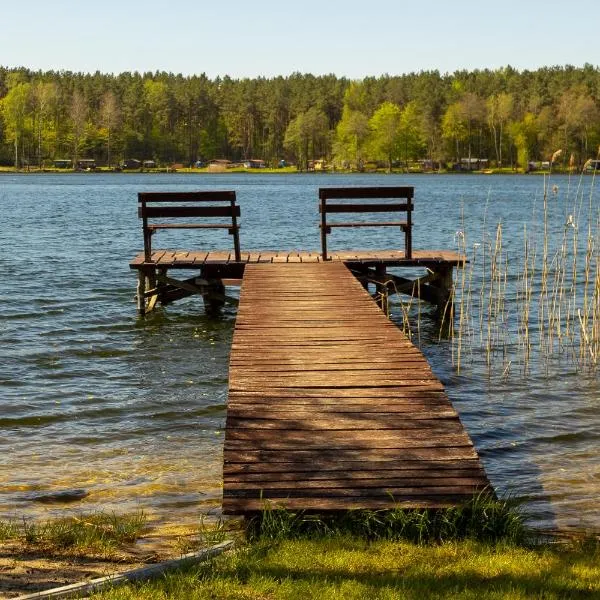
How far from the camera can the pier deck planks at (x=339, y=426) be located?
20.5 feet

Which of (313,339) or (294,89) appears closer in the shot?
(313,339)

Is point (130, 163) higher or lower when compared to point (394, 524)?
higher

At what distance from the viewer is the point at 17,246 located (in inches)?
1362

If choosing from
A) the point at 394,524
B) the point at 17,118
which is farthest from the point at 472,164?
the point at 394,524

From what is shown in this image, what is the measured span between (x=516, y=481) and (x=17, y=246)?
2878 centimetres

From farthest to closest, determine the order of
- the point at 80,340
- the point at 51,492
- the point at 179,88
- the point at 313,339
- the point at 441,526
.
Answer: the point at 179,88 < the point at 80,340 < the point at 313,339 < the point at 51,492 < the point at 441,526

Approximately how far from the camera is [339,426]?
726cm

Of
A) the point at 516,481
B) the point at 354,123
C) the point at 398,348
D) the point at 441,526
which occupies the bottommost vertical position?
the point at 516,481

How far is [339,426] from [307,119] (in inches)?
6120

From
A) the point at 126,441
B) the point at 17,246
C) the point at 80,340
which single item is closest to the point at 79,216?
the point at 17,246

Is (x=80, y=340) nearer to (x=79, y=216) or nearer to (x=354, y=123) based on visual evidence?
(x=79, y=216)

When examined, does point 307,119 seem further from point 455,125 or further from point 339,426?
point 339,426

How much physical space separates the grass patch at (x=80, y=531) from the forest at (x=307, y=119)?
120343 millimetres

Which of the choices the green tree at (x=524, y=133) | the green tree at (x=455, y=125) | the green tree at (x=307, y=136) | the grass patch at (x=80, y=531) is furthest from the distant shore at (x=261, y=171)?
the grass patch at (x=80, y=531)
